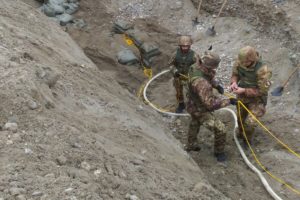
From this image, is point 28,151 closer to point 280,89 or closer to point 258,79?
point 258,79

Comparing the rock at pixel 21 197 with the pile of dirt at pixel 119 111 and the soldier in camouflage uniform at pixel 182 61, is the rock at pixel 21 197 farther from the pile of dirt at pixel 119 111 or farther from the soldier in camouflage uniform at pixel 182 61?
the soldier in camouflage uniform at pixel 182 61

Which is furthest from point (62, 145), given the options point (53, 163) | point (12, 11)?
point (12, 11)

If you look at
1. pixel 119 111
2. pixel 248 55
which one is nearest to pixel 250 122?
pixel 248 55

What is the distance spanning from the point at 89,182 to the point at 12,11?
5.06m

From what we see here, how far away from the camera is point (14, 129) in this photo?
4.32 metres

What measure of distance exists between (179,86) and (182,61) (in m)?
0.66

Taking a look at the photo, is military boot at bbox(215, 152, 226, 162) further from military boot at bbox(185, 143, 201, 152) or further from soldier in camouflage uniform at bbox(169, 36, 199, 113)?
soldier in camouflage uniform at bbox(169, 36, 199, 113)

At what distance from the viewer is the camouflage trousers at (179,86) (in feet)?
26.3

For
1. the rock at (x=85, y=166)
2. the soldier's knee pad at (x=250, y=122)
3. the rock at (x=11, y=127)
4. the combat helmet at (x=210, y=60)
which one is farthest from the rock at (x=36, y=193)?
the soldier's knee pad at (x=250, y=122)

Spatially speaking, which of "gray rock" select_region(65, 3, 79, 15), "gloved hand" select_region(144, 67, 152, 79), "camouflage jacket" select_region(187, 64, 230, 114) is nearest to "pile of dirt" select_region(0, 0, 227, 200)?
"camouflage jacket" select_region(187, 64, 230, 114)

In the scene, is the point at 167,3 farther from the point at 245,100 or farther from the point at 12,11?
the point at 245,100

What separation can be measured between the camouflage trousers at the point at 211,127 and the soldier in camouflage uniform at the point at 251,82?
0.48 meters

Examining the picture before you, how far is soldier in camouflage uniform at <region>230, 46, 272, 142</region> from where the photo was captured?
6179 millimetres

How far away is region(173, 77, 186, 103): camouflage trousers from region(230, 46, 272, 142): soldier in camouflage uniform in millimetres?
1523
